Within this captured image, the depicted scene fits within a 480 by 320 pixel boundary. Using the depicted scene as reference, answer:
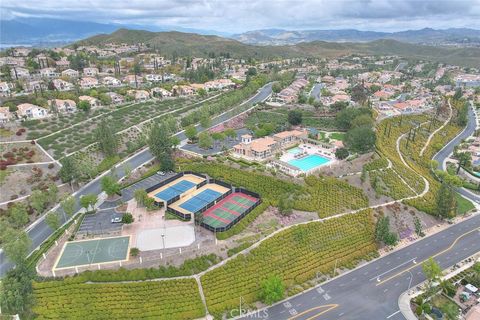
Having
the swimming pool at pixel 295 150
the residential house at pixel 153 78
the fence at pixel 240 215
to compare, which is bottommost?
the fence at pixel 240 215

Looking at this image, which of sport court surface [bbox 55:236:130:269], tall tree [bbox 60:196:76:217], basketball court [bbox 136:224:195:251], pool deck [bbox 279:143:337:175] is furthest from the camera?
pool deck [bbox 279:143:337:175]

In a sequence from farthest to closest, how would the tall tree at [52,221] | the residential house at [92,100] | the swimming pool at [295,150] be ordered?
the residential house at [92,100] < the swimming pool at [295,150] < the tall tree at [52,221]

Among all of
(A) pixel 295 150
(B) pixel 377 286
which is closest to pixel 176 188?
(A) pixel 295 150

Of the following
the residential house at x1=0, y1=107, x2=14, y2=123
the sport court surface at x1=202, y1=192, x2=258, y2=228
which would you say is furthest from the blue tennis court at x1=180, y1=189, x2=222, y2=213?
the residential house at x1=0, y1=107, x2=14, y2=123

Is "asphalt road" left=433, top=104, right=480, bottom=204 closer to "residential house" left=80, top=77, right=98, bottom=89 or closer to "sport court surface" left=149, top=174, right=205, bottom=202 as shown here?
"sport court surface" left=149, top=174, right=205, bottom=202

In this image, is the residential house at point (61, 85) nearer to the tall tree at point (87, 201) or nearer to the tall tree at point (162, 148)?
the tall tree at point (162, 148)

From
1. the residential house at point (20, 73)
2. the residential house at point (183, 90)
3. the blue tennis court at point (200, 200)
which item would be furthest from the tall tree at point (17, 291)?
the residential house at point (20, 73)
